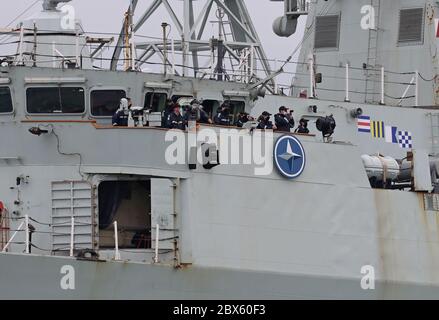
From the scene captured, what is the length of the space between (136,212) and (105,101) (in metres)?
2.28

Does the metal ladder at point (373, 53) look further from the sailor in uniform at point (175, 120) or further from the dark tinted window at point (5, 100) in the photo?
the dark tinted window at point (5, 100)

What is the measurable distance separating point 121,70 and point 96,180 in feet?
8.27

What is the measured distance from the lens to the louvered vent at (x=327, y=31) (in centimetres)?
3447

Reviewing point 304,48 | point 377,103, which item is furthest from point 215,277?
point 304,48

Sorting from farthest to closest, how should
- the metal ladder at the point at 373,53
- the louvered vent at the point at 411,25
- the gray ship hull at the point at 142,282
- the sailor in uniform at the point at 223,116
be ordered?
the metal ladder at the point at 373,53 < the louvered vent at the point at 411,25 < the sailor in uniform at the point at 223,116 < the gray ship hull at the point at 142,282

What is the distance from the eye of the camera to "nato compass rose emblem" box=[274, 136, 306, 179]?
2531 cm

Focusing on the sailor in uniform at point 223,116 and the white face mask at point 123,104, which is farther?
the sailor in uniform at point 223,116

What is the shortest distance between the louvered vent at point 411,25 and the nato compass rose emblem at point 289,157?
8.87m

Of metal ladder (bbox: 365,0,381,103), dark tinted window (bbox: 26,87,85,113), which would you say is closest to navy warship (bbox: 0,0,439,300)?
dark tinted window (bbox: 26,87,85,113)

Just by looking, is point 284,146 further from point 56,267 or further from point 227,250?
point 56,267

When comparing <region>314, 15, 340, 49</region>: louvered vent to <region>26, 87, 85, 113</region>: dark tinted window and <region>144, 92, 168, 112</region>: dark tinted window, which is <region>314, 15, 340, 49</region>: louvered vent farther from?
<region>26, 87, 85, 113</region>: dark tinted window

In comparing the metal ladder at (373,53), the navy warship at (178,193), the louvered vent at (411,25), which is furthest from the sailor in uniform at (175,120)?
the louvered vent at (411,25)

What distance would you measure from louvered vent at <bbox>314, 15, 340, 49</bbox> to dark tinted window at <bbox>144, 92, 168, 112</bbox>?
9673 mm
